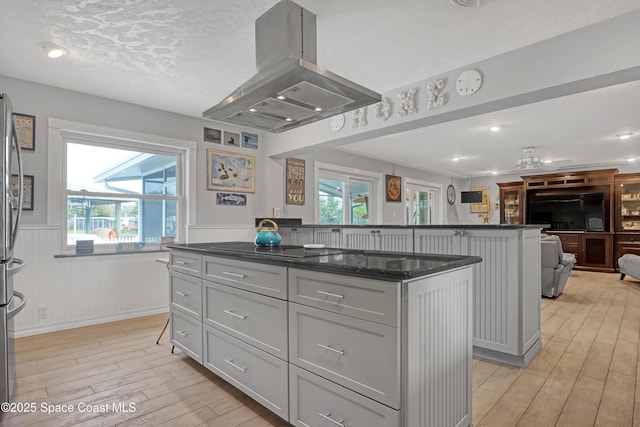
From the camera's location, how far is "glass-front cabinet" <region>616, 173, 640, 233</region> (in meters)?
7.21

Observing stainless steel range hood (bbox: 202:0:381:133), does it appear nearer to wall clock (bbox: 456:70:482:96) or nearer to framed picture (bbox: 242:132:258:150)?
wall clock (bbox: 456:70:482:96)

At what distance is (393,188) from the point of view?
7.32m

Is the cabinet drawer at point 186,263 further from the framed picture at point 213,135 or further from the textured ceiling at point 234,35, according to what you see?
the framed picture at point 213,135

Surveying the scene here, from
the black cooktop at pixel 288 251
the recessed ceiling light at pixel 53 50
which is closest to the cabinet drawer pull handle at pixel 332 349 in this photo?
the black cooktop at pixel 288 251

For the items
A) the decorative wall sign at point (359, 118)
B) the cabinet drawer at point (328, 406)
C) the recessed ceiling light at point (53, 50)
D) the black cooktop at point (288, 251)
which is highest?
the recessed ceiling light at point (53, 50)

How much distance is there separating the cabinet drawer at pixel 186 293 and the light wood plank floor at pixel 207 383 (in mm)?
425

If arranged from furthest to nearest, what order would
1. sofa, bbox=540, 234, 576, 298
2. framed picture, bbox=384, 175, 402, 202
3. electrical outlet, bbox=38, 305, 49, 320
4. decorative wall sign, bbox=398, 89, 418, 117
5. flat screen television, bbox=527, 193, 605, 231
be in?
flat screen television, bbox=527, 193, 605, 231
framed picture, bbox=384, 175, 402, 202
sofa, bbox=540, 234, 576, 298
electrical outlet, bbox=38, 305, 49, 320
decorative wall sign, bbox=398, 89, 418, 117

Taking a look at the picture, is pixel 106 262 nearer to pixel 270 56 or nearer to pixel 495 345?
pixel 270 56

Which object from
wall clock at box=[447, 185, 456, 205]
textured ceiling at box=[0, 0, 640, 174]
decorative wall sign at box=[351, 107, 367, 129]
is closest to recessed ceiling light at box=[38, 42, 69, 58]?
textured ceiling at box=[0, 0, 640, 174]

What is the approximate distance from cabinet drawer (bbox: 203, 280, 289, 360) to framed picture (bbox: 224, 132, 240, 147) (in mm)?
2646

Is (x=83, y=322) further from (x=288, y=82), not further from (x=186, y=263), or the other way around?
(x=288, y=82)

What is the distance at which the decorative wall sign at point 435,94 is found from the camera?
117 inches

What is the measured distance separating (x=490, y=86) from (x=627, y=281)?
19.2 feet

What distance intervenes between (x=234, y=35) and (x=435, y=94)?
1704mm
